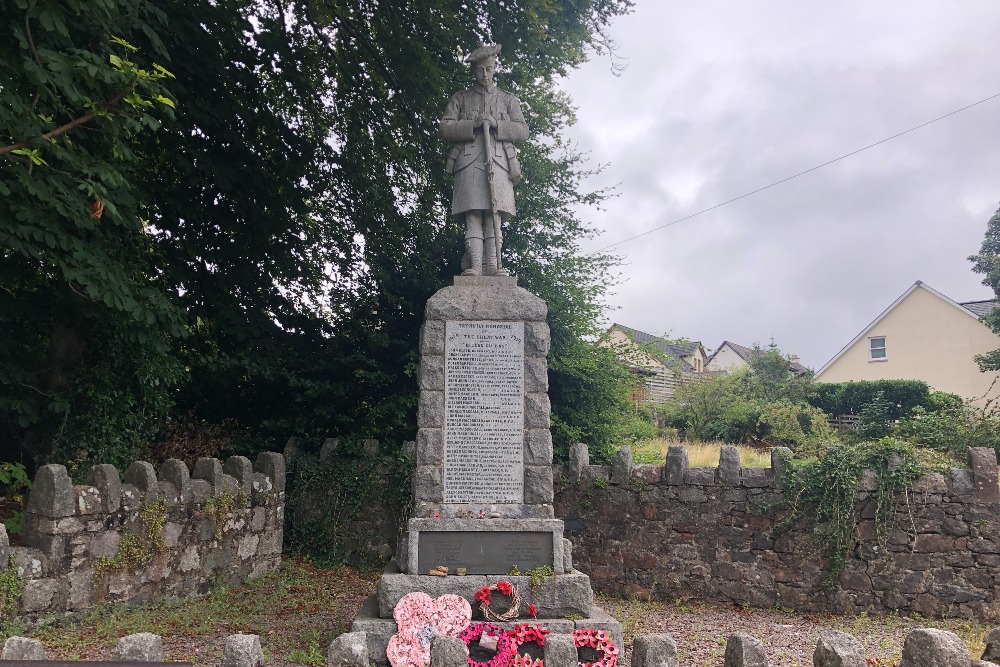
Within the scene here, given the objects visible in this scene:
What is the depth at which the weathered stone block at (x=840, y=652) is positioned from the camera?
114 inches

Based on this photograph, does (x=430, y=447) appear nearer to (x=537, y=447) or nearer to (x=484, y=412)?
(x=484, y=412)

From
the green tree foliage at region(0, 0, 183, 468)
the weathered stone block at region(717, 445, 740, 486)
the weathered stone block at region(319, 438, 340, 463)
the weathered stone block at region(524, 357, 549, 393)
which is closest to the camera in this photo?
the green tree foliage at region(0, 0, 183, 468)

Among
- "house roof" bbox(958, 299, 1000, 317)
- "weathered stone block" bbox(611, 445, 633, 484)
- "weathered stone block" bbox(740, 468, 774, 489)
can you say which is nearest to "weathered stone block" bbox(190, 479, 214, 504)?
"weathered stone block" bbox(611, 445, 633, 484)

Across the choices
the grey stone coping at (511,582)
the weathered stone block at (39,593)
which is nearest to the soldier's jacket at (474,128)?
the grey stone coping at (511,582)

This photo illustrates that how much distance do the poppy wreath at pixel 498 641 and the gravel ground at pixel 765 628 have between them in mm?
1126

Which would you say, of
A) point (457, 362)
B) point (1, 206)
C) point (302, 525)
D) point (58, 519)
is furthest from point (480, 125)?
point (302, 525)

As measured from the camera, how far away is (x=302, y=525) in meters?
9.70

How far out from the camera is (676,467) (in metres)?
8.72

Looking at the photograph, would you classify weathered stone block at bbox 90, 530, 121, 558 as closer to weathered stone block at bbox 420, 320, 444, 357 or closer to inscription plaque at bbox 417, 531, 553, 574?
inscription plaque at bbox 417, 531, 553, 574

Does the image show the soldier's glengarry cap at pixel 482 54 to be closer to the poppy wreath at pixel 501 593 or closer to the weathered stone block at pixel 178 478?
the poppy wreath at pixel 501 593

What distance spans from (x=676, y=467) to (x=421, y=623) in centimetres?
437

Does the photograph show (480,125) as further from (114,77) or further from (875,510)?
(875,510)

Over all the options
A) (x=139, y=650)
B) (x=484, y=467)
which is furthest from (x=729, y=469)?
(x=139, y=650)

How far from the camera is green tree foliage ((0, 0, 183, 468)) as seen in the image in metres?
5.49
